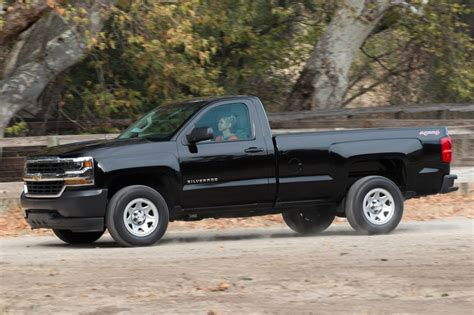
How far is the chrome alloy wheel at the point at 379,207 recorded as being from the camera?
12.2 meters

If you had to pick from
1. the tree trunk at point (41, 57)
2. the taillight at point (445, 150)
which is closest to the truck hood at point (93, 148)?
the taillight at point (445, 150)

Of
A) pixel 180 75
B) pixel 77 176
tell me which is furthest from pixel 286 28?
pixel 77 176

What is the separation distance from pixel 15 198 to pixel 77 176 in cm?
383

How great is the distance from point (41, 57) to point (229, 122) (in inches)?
270

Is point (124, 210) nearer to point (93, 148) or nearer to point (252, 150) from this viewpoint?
point (93, 148)

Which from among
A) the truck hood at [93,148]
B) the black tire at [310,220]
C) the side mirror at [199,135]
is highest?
the side mirror at [199,135]

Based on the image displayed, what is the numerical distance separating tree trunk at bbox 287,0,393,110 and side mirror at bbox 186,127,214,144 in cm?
974

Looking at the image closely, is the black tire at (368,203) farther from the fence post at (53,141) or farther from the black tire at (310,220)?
the fence post at (53,141)

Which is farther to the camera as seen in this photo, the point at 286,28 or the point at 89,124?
the point at 286,28

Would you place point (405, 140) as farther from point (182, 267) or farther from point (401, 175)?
point (182, 267)

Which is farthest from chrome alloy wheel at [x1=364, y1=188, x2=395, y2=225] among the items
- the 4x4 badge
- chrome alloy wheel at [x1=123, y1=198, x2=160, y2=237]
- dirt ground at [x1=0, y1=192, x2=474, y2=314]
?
chrome alloy wheel at [x1=123, y1=198, x2=160, y2=237]

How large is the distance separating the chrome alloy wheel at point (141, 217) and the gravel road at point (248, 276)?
255mm

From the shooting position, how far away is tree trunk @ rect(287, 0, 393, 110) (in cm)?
2064

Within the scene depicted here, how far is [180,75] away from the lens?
61.8ft
